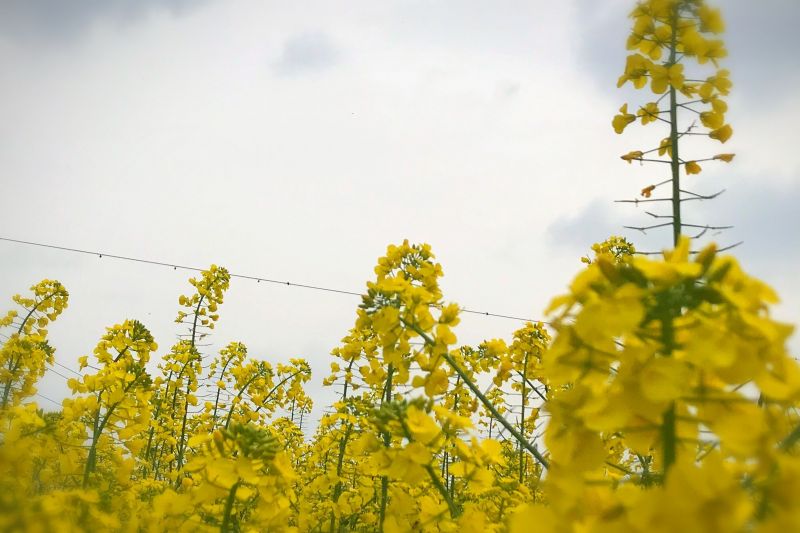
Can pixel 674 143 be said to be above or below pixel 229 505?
above

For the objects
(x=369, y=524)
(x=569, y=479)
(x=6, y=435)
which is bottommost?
(x=369, y=524)

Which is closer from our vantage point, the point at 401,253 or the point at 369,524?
the point at 401,253

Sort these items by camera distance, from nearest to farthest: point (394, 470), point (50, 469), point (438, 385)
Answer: point (394, 470)
point (438, 385)
point (50, 469)

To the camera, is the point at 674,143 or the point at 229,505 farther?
the point at 674,143

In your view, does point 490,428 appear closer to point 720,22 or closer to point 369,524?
point 369,524

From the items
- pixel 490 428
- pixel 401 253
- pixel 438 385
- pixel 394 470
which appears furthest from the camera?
pixel 490 428

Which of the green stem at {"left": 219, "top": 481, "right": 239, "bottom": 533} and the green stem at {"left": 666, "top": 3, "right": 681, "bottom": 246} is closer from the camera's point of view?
the green stem at {"left": 219, "top": 481, "right": 239, "bottom": 533}

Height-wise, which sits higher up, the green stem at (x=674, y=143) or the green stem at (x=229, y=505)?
the green stem at (x=674, y=143)

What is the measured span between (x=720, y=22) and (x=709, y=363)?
2872 millimetres

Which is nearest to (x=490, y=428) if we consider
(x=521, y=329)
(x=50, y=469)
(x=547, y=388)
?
(x=547, y=388)

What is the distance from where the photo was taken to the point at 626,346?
1199 mm

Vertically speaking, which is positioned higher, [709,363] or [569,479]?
[709,363]

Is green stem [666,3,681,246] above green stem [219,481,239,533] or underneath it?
above

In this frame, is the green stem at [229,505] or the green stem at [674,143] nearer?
the green stem at [229,505]
